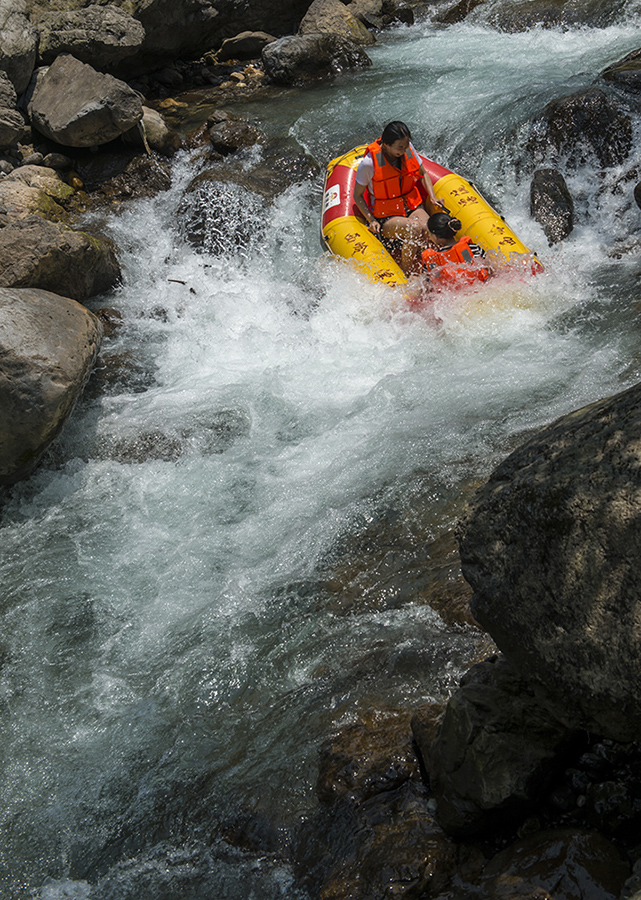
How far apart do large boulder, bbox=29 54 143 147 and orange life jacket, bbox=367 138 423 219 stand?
10.0ft

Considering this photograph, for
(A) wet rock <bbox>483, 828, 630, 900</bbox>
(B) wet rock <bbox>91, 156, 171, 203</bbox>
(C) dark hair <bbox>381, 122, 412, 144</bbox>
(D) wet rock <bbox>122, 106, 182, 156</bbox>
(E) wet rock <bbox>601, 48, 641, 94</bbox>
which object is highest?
(E) wet rock <bbox>601, 48, 641, 94</bbox>

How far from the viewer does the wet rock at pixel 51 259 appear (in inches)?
216

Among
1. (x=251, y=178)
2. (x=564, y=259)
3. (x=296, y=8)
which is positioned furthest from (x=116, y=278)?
(x=296, y=8)

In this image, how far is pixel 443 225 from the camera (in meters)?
6.62

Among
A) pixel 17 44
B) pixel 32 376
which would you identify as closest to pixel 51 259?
pixel 32 376

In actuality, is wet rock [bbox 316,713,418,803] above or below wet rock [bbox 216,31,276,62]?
below

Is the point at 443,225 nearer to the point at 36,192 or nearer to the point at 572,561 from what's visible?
the point at 36,192

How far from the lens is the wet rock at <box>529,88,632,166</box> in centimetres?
718

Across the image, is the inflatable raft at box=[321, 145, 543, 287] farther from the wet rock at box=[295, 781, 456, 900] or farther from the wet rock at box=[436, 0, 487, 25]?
the wet rock at box=[436, 0, 487, 25]

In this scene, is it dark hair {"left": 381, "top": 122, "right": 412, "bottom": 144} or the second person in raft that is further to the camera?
the second person in raft

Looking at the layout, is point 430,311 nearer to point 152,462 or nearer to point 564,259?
point 564,259

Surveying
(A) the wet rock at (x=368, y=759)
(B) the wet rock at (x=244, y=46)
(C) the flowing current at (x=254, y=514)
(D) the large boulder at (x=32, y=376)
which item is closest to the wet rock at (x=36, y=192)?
(C) the flowing current at (x=254, y=514)

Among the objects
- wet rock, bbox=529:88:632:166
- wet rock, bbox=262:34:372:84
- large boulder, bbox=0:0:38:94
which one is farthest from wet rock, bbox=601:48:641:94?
large boulder, bbox=0:0:38:94

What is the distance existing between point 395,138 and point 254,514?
13.1 ft
